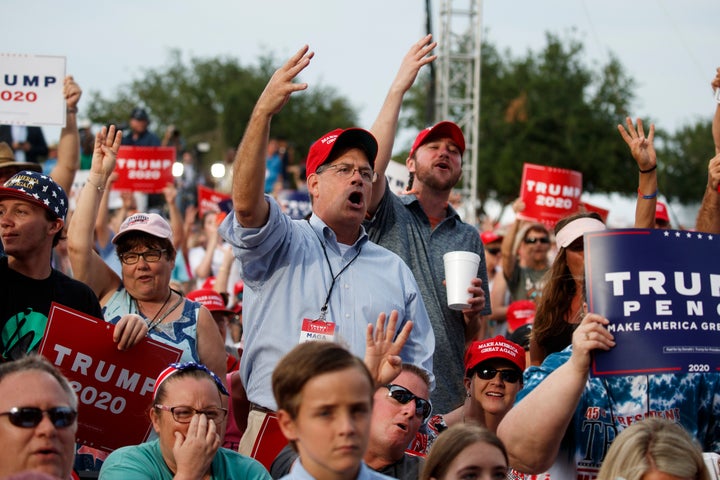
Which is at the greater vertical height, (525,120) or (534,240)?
(525,120)

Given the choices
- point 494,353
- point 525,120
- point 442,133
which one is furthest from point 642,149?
point 525,120

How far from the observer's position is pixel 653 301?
12.4 ft

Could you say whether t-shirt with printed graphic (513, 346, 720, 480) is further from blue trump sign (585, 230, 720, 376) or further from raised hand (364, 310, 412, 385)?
raised hand (364, 310, 412, 385)

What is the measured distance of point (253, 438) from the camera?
488cm

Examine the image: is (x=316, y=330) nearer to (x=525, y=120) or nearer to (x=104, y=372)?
(x=104, y=372)

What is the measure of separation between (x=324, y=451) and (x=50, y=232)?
2672 mm

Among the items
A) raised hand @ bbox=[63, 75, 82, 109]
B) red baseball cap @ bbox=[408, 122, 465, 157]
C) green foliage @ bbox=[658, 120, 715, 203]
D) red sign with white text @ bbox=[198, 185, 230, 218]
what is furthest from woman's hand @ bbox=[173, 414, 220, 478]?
green foliage @ bbox=[658, 120, 715, 203]

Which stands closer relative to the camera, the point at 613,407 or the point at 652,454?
the point at 652,454

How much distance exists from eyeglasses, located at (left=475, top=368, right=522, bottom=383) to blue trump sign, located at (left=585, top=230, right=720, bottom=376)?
2092 mm

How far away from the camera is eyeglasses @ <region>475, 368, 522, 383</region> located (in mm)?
5879

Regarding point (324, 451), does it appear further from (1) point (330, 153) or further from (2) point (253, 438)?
(1) point (330, 153)

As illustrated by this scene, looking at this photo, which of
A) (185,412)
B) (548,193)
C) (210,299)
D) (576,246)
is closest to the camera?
(185,412)

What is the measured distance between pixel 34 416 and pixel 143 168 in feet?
28.8

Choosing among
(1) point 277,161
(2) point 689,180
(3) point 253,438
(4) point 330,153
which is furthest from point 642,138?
(2) point 689,180
